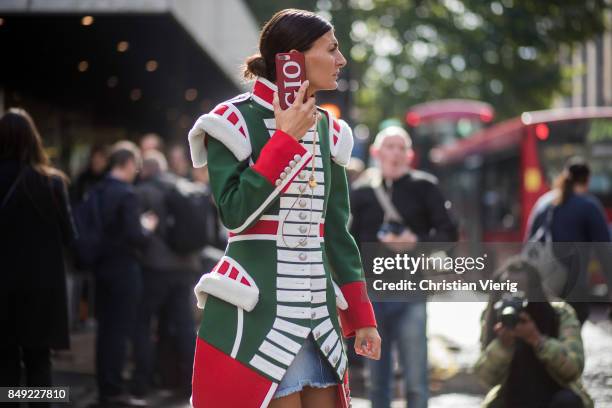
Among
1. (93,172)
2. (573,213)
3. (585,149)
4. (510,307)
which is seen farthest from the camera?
(585,149)

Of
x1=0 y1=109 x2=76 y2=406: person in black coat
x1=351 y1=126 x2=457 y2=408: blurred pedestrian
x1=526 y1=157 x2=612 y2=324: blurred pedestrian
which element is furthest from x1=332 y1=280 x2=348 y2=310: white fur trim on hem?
x1=526 y1=157 x2=612 y2=324: blurred pedestrian

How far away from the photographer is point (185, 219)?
27.6 ft

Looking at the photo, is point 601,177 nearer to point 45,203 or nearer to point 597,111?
point 597,111

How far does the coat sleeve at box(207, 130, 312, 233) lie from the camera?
2.80 metres

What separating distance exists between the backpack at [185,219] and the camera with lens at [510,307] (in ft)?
12.5

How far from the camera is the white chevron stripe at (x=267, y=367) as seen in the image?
9.45ft

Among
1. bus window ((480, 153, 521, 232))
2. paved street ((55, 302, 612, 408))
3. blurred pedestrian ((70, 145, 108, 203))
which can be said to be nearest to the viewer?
paved street ((55, 302, 612, 408))

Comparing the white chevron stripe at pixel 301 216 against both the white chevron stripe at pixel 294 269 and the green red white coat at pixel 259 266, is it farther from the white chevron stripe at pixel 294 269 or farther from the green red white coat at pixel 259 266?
the white chevron stripe at pixel 294 269

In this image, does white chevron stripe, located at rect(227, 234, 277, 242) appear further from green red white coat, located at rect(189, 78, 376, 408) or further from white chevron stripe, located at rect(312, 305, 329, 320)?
white chevron stripe, located at rect(312, 305, 329, 320)

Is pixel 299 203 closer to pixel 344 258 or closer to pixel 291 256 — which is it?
pixel 291 256

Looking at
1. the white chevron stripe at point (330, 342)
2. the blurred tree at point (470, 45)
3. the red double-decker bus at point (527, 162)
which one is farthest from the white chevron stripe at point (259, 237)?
the blurred tree at point (470, 45)

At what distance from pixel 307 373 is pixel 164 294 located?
5692 millimetres

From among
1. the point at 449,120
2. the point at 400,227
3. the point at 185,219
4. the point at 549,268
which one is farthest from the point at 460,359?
the point at 449,120

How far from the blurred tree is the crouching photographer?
16.2 metres
